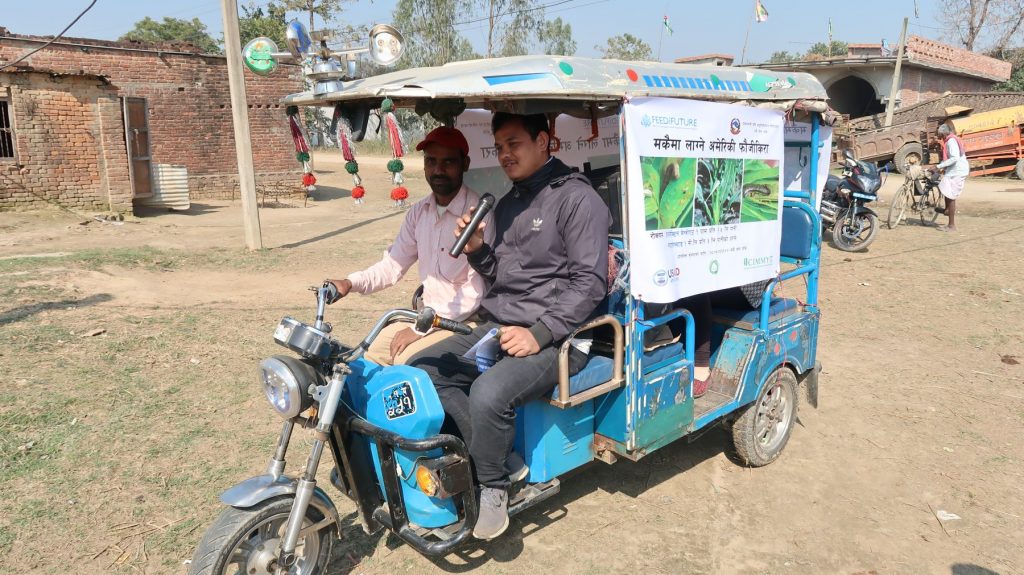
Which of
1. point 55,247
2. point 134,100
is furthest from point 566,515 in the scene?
point 134,100

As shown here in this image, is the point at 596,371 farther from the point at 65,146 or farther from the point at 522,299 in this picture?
the point at 65,146

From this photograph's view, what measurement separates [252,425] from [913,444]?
13.4 feet

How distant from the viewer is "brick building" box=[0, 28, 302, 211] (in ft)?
42.9

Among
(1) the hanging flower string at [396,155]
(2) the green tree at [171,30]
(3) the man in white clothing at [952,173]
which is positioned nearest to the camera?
(1) the hanging flower string at [396,155]

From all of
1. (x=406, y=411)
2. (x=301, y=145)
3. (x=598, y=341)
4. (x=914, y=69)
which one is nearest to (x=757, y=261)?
(x=598, y=341)

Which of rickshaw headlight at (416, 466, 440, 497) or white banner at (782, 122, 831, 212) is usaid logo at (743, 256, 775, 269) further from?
rickshaw headlight at (416, 466, 440, 497)

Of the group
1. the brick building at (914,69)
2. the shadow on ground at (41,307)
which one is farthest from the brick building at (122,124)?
the brick building at (914,69)

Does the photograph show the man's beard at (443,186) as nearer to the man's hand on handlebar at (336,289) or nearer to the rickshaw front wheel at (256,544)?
the man's hand on handlebar at (336,289)

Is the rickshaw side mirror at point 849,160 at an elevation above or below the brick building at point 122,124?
below

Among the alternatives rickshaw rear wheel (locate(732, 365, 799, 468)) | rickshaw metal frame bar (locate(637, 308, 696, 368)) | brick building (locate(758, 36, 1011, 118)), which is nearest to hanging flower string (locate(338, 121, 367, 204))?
rickshaw metal frame bar (locate(637, 308, 696, 368))

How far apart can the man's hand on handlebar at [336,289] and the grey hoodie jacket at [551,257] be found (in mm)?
576

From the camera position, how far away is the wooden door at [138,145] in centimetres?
1425

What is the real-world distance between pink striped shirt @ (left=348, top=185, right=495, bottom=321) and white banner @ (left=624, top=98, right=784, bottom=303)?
839mm

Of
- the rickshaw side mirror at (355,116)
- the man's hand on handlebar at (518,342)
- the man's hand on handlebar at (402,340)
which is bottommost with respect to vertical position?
the man's hand on handlebar at (402,340)
